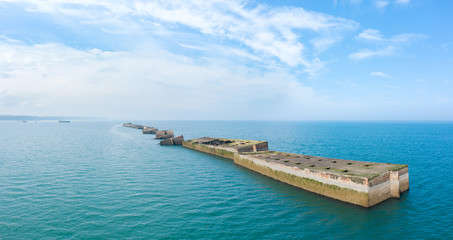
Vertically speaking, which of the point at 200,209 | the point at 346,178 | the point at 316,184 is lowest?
the point at 200,209

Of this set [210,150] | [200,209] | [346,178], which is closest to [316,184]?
[346,178]

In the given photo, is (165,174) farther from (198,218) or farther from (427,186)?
(427,186)

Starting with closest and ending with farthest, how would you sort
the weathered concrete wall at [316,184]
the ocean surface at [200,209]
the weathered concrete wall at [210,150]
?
1. the ocean surface at [200,209]
2. the weathered concrete wall at [316,184]
3. the weathered concrete wall at [210,150]

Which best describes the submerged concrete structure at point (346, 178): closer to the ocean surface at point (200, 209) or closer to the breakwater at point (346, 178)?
the breakwater at point (346, 178)

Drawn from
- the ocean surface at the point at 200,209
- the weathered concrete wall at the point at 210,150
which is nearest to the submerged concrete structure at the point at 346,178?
the ocean surface at the point at 200,209

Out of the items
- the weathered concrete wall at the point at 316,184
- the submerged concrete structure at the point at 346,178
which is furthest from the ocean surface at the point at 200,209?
the submerged concrete structure at the point at 346,178

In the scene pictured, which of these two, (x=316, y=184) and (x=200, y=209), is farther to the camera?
(x=316, y=184)

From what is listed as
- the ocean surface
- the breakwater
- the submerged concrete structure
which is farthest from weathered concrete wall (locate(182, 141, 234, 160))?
the submerged concrete structure

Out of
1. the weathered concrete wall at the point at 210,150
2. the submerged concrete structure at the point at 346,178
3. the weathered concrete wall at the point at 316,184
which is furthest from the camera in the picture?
the weathered concrete wall at the point at 210,150

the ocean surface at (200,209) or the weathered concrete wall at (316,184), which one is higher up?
the weathered concrete wall at (316,184)

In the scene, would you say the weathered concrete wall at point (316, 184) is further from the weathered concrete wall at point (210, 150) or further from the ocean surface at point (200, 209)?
the weathered concrete wall at point (210, 150)

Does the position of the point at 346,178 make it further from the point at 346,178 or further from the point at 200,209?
the point at 200,209

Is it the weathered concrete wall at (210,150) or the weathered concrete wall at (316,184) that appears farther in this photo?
the weathered concrete wall at (210,150)
